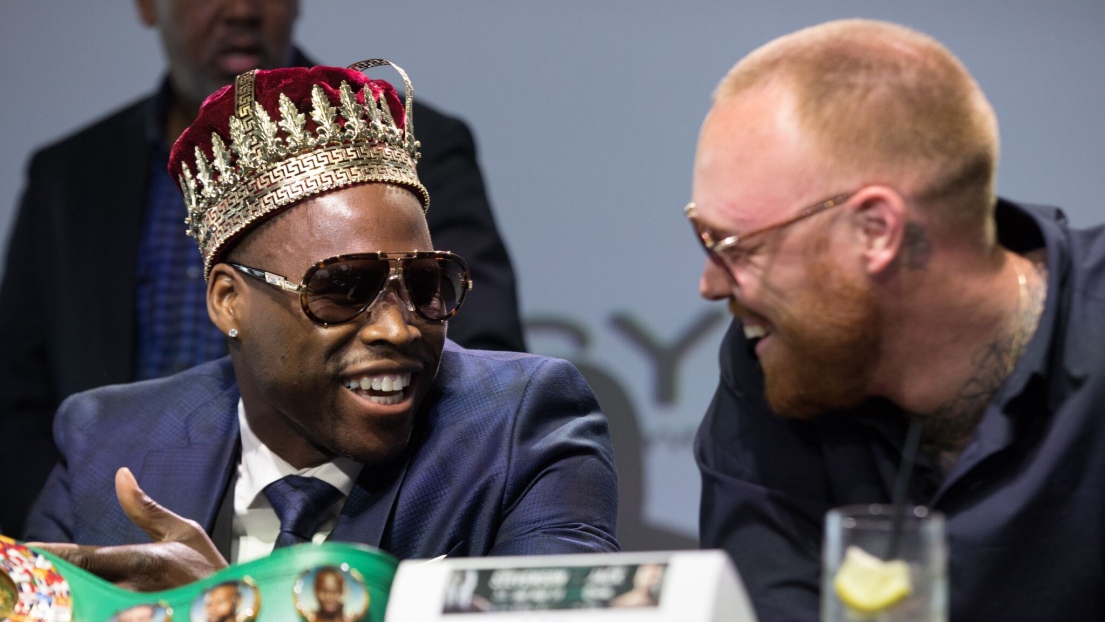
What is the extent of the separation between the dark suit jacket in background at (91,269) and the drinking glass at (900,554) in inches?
91.1

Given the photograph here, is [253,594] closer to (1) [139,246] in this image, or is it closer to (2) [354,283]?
(2) [354,283]

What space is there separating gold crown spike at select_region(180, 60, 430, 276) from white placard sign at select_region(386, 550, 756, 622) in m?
1.10

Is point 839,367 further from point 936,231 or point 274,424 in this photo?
point 274,424

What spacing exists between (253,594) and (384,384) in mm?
706

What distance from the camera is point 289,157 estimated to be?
8.55 feet

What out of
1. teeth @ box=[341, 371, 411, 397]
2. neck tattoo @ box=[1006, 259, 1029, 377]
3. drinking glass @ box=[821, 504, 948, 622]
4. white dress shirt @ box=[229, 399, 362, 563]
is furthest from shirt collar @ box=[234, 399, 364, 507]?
drinking glass @ box=[821, 504, 948, 622]

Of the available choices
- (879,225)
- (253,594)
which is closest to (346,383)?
(253,594)

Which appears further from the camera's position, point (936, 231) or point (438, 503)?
point (438, 503)

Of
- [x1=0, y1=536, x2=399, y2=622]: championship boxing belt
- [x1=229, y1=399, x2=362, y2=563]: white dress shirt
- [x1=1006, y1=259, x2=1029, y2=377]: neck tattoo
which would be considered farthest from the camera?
[x1=229, y1=399, x2=362, y2=563]: white dress shirt

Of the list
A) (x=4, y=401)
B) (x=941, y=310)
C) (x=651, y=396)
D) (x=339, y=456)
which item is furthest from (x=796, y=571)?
(x=4, y=401)

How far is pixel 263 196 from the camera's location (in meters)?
2.61

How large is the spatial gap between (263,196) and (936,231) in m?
1.19

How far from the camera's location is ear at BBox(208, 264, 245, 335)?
2689mm

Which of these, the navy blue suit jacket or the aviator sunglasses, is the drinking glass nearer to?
the navy blue suit jacket
